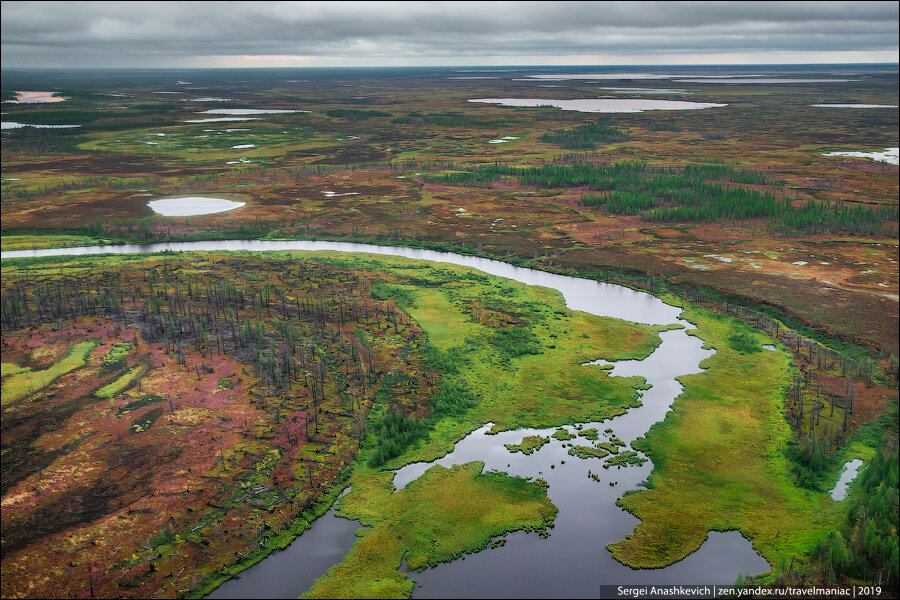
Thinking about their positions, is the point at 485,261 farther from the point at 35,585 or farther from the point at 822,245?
the point at 35,585

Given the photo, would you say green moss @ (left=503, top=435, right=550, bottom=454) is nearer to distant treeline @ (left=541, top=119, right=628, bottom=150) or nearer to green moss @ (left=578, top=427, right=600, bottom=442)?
green moss @ (left=578, top=427, right=600, bottom=442)

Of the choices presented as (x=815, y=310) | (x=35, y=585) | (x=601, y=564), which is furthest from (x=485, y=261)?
(x=35, y=585)

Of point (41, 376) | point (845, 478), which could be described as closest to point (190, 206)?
point (41, 376)

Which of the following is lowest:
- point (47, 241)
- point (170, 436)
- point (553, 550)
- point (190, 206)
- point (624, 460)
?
point (553, 550)

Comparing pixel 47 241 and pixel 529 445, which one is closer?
pixel 529 445

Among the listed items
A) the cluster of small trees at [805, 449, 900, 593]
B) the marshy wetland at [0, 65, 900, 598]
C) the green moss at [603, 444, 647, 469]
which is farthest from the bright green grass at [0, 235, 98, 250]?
the cluster of small trees at [805, 449, 900, 593]

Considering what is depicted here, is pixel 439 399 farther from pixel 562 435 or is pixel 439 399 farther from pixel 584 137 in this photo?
pixel 584 137

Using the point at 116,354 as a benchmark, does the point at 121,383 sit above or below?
below
